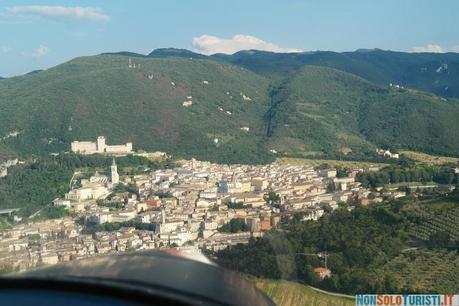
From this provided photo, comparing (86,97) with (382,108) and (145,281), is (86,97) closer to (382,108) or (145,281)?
(382,108)

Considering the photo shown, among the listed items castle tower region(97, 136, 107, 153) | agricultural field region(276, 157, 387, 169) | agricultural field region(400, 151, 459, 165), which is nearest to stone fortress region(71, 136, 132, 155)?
castle tower region(97, 136, 107, 153)

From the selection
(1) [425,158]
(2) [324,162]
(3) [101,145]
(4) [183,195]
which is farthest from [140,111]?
(4) [183,195]

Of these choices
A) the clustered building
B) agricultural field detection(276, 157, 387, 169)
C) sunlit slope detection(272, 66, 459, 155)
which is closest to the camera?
the clustered building

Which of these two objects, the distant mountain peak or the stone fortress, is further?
the distant mountain peak

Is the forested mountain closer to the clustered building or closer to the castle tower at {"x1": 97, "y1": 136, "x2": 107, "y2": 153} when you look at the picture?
the castle tower at {"x1": 97, "y1": 136, "x2": 107, "y2": 153}

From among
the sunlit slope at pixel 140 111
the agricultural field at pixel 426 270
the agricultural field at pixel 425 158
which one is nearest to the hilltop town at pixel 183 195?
the agricultural field at pixel 426 270

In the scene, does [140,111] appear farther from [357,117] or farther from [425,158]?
[425,158]
